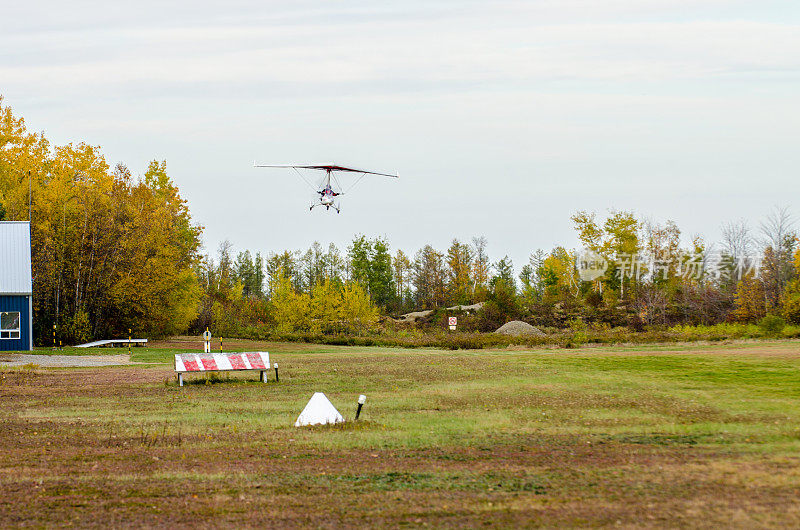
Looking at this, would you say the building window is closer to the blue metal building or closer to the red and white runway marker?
the blue metal building

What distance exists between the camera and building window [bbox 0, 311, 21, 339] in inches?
1666

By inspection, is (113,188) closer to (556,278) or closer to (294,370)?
(294,370)

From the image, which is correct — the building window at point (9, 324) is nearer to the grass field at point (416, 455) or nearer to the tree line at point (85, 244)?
the tree line at point (85, 244)

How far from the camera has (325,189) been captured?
4994 cm

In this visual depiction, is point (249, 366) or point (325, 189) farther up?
point (325, 189)

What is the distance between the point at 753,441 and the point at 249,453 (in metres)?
6.82

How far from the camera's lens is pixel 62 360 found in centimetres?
3625

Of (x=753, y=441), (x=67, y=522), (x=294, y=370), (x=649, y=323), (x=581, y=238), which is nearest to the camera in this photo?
(x=67, y=522)

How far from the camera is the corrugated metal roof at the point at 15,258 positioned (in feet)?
139

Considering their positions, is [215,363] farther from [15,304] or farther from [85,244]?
[85,244]

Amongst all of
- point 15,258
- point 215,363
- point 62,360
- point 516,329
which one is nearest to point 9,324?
point 15,258

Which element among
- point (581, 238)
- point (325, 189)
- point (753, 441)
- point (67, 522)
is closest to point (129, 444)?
point (67, 522)

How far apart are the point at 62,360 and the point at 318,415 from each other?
82.1 feet

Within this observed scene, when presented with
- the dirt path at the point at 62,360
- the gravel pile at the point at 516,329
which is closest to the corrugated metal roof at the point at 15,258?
the dirt path at the point at 62,360
